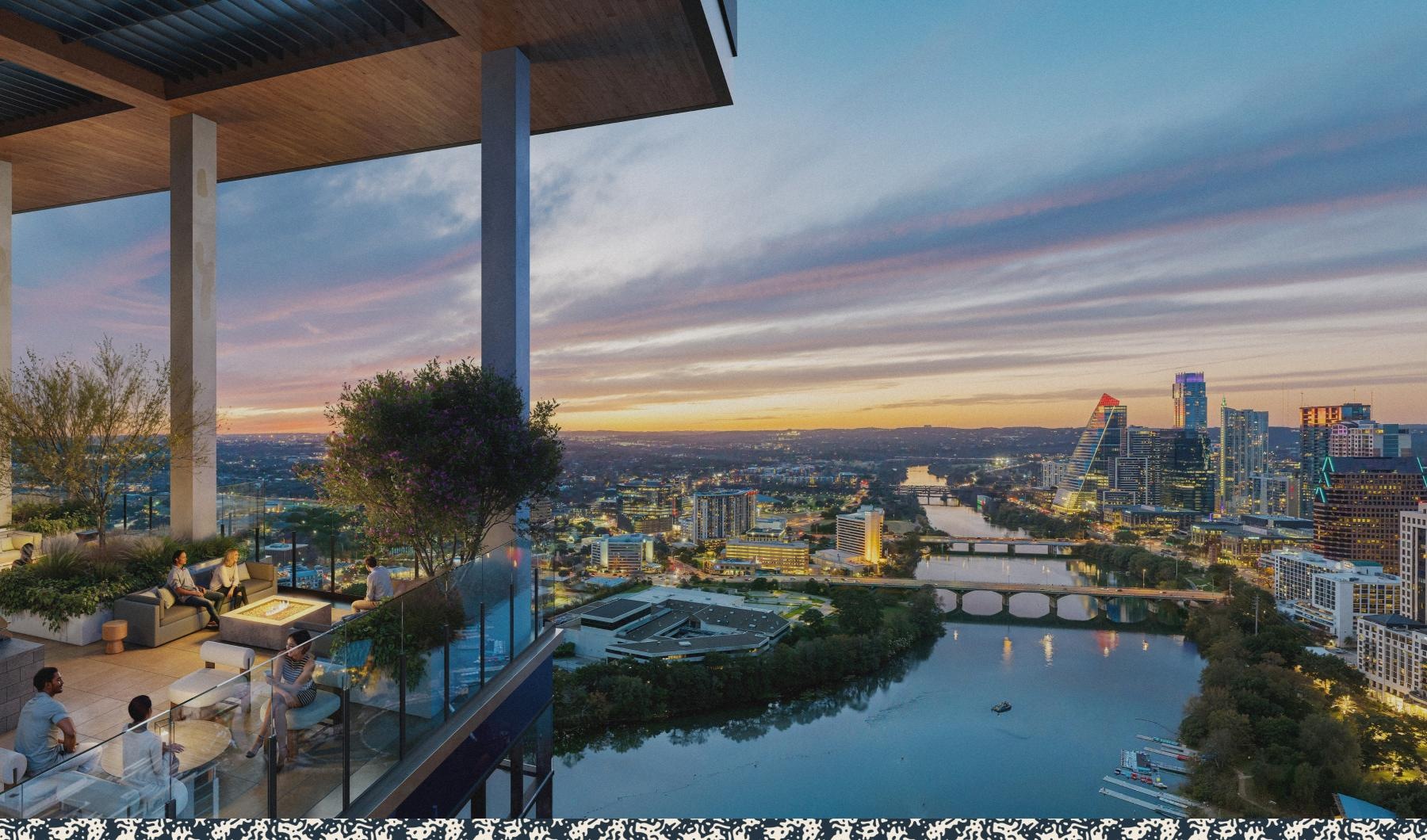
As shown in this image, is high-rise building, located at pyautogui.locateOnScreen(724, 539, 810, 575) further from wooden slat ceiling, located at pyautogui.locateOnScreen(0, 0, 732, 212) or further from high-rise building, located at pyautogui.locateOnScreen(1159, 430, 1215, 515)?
wooden slat ceiling, located at pyautogui.locateOnScreen(0, 0, 732, 212)

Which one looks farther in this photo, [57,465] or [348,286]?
[348,286]

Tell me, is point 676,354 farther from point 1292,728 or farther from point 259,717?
point 259,717

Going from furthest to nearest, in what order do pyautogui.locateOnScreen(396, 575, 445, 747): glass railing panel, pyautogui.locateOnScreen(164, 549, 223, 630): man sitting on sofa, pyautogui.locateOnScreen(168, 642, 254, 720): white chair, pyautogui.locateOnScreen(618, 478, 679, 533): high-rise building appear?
pyautogui.locateOnScreen(618, 478, 679, 533): high-rise building
pyautogui.locateOnScreen(164, 549, 223, 630): man sitting on sofa
pyautogui.locateOnScreen(396, 575, 445, 747): glass railing panel
pyautogui.locateOnScreen(168, 642, 254, 720): white chair

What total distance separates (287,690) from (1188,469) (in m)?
50.5

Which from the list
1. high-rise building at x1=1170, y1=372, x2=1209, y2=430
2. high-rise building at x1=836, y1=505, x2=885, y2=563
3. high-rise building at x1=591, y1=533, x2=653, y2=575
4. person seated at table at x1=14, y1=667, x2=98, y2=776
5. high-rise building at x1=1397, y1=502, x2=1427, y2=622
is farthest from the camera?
high-rise building at x1=836, y1=505, x2=885, y2=563

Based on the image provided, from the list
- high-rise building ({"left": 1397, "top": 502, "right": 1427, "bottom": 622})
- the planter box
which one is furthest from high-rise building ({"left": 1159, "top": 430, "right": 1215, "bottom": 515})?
the planter box

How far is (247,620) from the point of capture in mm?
5578

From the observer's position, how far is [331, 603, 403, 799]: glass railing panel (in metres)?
3.36

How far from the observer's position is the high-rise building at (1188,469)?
41156 millimetres

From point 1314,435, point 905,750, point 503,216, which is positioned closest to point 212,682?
point 503,216

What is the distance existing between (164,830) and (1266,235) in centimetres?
4831

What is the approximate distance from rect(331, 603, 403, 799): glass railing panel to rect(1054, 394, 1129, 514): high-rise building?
46.5 meters

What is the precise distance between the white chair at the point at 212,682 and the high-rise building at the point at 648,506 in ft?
81.5

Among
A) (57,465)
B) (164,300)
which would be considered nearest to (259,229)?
(164,300)
